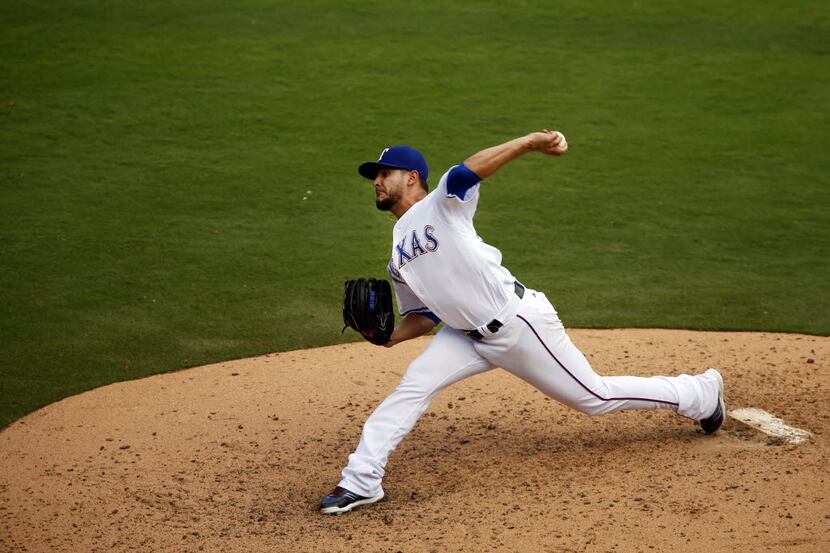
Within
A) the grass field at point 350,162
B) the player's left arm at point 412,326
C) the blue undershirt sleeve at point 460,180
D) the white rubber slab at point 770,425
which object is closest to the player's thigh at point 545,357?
the player's left arm at point 412,326

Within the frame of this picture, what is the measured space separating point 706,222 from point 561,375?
407 centimetres

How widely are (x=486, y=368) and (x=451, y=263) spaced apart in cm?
53

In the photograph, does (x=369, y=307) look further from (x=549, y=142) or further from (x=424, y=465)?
(x=549, y=142)

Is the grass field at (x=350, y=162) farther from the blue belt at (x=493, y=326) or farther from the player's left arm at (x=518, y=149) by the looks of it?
the player's left arm at (x=518, y=149)

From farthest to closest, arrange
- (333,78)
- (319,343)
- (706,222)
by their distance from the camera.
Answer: (333,78) < (706,222) < (319,343)

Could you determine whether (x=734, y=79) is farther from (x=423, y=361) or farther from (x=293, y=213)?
(x=423, y=361)

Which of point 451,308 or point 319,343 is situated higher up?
point 451,308

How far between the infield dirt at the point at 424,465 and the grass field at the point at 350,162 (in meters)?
0.53

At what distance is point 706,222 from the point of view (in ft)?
26.5

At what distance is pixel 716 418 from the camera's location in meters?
4.77

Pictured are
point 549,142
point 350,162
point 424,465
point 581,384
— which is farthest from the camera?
point 350,162

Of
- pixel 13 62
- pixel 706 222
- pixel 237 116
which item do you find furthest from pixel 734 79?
pixel 13 62

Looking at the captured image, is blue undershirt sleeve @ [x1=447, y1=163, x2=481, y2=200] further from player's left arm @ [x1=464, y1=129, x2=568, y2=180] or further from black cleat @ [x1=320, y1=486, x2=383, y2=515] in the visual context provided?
black cleat @ [x1=320, y1=486, x2=383, y2=515]

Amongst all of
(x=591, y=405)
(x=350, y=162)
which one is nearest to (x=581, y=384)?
(x=591, y=405)
